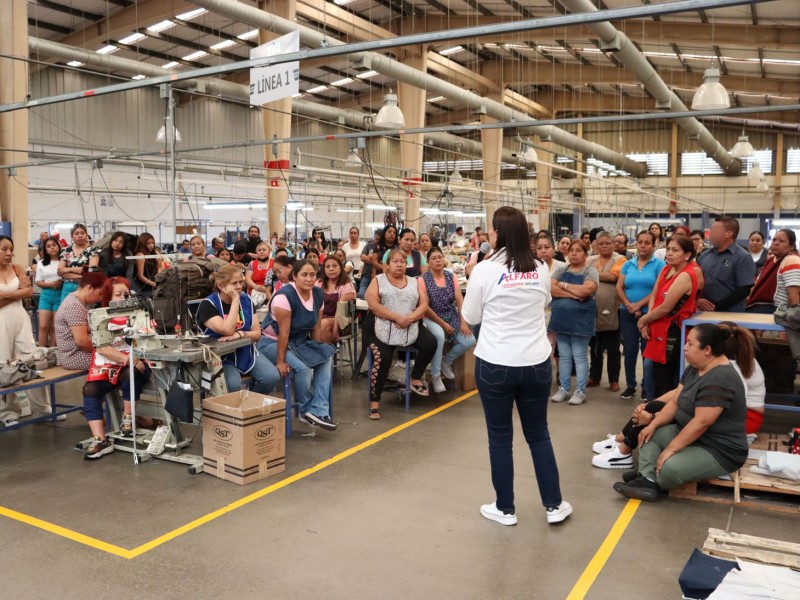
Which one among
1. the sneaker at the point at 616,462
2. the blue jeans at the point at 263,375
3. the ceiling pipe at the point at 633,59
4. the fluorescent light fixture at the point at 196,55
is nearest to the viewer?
the sneaker at the point at 616,462

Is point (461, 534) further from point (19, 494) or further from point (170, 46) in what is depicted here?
point (170, 46)

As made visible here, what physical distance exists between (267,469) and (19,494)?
54.3 inches

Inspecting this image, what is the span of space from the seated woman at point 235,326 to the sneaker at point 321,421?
1.18 feet

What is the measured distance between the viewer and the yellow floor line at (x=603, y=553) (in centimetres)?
286

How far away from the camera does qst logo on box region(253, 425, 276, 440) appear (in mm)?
4113

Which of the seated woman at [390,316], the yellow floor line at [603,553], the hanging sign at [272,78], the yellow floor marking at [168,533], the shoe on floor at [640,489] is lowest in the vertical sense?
the yellow floor marking at [168,533]

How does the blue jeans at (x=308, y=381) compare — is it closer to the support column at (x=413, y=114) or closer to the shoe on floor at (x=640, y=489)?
the shoe on floor at (x=640, y=489)

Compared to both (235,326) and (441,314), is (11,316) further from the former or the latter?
(441,314)

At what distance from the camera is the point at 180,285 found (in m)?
4.81

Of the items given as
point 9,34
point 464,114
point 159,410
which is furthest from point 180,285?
point 464,114

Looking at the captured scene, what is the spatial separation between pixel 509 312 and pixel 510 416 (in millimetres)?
519

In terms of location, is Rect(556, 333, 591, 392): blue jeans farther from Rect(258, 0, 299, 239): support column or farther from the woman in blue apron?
Rect(258, 0, 299, 239): support column

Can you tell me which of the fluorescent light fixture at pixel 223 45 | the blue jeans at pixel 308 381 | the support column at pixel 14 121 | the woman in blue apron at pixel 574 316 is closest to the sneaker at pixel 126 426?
the blue jeans at pixel 308 381

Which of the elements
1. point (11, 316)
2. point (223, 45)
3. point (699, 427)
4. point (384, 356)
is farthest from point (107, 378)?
point (223, 45)
